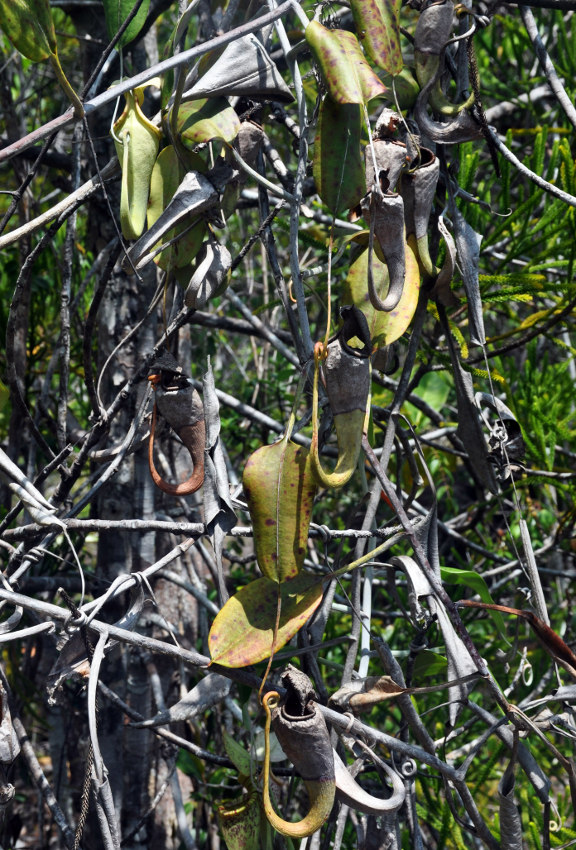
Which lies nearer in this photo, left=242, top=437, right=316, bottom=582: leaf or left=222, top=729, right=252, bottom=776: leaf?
left=242, top=437, right=316, bottom=582: leaf

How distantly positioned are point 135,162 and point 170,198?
4 centimetres

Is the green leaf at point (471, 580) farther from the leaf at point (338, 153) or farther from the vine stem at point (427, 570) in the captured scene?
the leaf at point (338, 153)

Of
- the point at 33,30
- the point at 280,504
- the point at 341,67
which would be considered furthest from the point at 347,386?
the point at 33,30

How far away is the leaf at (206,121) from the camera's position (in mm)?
625

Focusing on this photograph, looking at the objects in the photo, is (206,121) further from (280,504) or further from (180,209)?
(280,504)

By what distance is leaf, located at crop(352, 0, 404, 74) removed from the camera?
2.05 ft

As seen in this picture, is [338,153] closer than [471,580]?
Yes

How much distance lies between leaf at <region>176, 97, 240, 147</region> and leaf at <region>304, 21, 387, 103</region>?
10 cm

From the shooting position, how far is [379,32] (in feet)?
2.05

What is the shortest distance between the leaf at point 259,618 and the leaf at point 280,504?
2 centimetres

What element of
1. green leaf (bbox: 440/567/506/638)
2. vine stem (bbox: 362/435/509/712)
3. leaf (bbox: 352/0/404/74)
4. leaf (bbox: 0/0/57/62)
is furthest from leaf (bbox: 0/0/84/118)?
green leaf (bbox: 440/567/506/638)

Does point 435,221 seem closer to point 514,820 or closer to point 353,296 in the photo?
point 353,296

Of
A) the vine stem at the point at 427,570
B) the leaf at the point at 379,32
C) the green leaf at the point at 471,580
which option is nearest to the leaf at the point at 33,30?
the leaf at the point at 379,32

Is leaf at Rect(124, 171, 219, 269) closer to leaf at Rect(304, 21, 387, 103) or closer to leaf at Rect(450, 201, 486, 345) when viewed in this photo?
leaf at Rect(304, 21, 387, 103)
